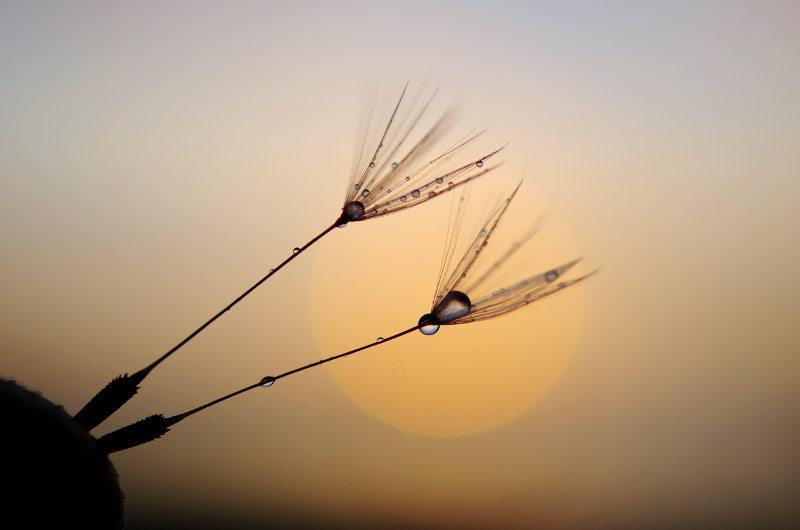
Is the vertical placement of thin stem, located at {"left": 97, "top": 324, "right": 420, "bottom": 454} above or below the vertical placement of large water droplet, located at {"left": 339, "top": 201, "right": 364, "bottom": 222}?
below

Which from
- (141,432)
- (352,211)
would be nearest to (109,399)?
(141,432)

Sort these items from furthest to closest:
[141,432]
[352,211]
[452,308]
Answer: [352,211]
[452,308]
[141,432]

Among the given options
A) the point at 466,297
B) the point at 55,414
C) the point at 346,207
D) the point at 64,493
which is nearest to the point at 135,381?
the point at 55,414

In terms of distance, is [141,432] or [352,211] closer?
[141,432]

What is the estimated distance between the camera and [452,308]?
3668 mm

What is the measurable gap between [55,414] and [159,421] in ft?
1.84

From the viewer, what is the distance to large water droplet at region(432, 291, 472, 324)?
3650 mm

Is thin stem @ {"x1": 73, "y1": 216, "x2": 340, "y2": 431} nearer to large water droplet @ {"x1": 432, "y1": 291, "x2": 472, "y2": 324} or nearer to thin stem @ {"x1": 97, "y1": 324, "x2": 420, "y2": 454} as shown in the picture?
thin stem @ {"x1": 97, "y1": 324, "x2": 420, "y2": 454}

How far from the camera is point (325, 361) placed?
2.76 meters

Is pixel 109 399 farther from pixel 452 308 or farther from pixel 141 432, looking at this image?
pixel 452 308

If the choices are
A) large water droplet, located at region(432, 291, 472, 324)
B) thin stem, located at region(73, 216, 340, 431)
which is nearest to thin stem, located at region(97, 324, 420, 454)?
thin stem, located at region(73, 216, 340, 431)

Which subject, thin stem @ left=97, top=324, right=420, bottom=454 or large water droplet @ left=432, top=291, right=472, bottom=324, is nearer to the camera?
thin stem @ left=97, top=324, right=420, bottom=454

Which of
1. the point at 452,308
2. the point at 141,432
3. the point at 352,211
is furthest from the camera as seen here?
the point at 352,211

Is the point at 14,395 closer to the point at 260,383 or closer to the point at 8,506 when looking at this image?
the point at 8,506
